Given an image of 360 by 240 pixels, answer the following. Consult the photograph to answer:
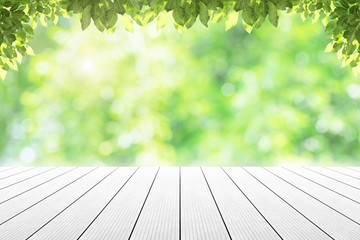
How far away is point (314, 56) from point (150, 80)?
2257 mm

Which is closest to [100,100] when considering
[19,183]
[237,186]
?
[19,183]

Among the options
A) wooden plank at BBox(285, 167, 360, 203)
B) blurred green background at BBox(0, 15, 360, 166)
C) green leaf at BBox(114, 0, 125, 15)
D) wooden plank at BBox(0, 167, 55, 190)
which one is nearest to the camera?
green leaf at BBox(114, 0, 125, 15)

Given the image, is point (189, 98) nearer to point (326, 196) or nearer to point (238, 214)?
point (326, 196)

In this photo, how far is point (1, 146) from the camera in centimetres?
578

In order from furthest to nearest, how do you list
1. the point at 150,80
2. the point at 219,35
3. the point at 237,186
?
the point at 219,35 < the point at 150,80 < the point at 237,186

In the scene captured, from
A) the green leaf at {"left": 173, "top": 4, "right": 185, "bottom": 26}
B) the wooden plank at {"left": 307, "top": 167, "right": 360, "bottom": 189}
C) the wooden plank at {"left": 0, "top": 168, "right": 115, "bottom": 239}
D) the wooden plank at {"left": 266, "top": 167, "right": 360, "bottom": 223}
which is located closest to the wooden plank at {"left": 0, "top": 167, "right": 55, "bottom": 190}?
the wooden plank at {"left": 0, "top": 168, "right": 115, "bottom": 239}

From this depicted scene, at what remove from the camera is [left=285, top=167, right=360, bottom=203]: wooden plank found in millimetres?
2206

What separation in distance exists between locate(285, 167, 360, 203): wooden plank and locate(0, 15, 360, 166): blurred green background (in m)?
2.10

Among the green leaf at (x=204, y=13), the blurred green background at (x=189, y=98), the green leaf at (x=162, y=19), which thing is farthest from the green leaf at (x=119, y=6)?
the blurred green background at (x=189, y=98)

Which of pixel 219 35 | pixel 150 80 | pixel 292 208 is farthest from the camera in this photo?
pixel 219 35

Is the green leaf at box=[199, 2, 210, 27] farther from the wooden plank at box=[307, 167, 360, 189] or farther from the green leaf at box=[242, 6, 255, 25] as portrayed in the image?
the wooden plank at box=[307, 167, 360, 189]

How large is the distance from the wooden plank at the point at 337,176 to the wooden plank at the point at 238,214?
2.56 ft

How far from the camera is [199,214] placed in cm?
172

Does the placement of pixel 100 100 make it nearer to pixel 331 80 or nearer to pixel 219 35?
pixel 219 35
